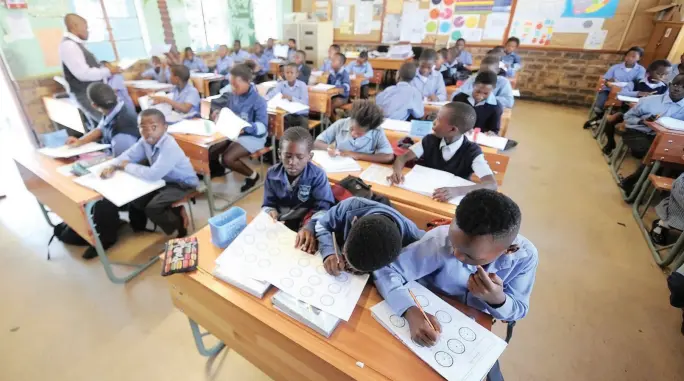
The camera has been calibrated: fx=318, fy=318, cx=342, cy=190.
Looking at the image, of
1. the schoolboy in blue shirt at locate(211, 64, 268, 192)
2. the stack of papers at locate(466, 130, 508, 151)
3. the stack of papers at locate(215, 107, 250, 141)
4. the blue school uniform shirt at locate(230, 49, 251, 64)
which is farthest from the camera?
the blue school uniform shirt at locate(230, 49, 251, 64)

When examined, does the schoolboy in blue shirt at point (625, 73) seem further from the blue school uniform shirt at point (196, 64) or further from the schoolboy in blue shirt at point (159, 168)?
the blue school uniform shirt at point (196, 64)

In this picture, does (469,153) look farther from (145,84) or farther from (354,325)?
(145,84)

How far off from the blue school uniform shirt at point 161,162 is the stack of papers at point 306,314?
1333 mm

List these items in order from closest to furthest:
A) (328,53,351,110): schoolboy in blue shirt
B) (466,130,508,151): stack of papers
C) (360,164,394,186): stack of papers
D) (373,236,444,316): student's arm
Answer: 1. (373,236,444,316): student's arm
2. (360,164,394,186): stack of papers
3. (466,130,508,151): stack of papers
4. (328,53,351,110): schoolboy in blue shirt

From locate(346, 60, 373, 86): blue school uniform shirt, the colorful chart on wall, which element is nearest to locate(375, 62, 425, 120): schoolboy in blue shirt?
locate(346, 60, 373, 86): blue school uniform shirt

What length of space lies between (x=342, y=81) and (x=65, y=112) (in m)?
3.23

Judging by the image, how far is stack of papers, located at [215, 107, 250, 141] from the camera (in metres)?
2.41

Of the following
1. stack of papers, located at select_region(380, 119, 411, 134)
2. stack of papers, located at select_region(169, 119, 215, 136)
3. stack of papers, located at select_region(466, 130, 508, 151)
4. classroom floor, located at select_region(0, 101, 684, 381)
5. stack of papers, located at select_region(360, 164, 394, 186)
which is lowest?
classroom floor, located at select_region(0, 101, 684, 381)

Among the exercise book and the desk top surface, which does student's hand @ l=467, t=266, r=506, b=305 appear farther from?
the desk top surface

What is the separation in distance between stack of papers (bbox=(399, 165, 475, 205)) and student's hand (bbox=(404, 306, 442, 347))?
799 mm

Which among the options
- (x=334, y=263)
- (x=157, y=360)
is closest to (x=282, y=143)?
(x=334, y=263)

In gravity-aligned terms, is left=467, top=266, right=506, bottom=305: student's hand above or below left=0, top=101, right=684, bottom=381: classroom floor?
above

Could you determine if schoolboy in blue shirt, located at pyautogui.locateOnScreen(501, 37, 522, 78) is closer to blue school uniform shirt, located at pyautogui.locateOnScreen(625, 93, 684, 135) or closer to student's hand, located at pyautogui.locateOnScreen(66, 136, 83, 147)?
blue school uniform shirt, located at pyautogui.locateOnScreen(625, 93, 684, 135)

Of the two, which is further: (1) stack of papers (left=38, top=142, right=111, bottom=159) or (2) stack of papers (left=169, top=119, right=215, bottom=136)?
(2) stack of papers (left=169, top=119, right=215, bottom=136)
